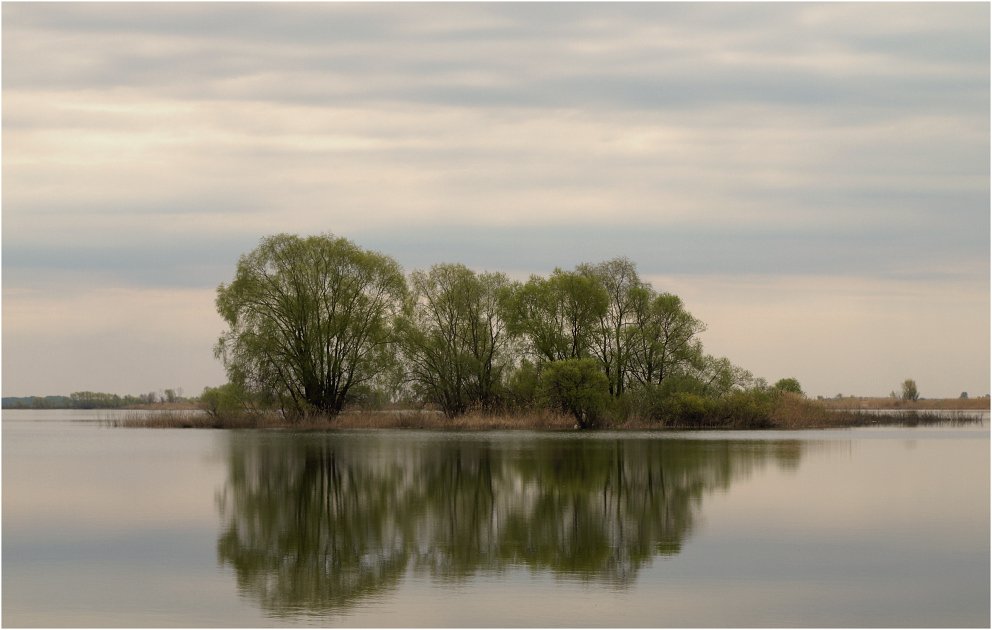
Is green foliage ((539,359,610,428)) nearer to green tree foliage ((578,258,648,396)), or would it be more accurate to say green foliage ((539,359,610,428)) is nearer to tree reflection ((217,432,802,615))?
green tree foliage ((578,258,648,396))

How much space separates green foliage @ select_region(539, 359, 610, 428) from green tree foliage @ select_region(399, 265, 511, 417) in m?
6.32

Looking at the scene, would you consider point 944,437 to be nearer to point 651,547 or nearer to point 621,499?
point 621,499

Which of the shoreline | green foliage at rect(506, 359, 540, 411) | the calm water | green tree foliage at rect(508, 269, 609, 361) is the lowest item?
the calm water

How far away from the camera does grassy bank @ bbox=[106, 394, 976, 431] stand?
62250 millimetres

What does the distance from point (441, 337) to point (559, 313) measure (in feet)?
22.4

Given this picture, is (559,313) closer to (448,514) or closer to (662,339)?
(662,339)

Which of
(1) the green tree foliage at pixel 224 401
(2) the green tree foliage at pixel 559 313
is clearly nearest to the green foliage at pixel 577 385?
(2) the green tree foliage at pixel 559 313

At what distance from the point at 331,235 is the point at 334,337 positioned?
5.84m

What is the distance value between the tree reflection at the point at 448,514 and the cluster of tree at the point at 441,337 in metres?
25.5

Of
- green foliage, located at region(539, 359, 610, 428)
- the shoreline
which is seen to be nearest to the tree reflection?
green foliage, located at region(539, 359, 610, 428)

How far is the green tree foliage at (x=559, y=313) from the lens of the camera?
65438 millimetres

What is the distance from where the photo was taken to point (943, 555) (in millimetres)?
16656

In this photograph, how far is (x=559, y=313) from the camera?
6581cm

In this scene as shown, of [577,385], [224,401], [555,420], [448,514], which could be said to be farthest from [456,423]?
[448,514]
